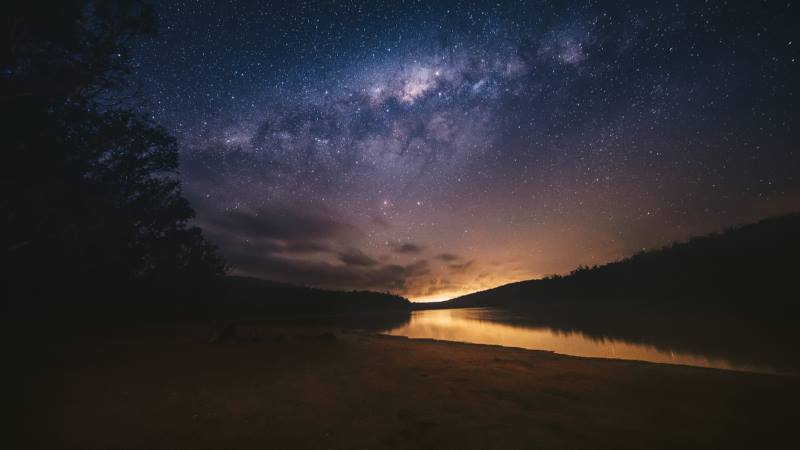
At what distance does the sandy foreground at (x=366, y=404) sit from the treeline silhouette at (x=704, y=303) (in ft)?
39.6

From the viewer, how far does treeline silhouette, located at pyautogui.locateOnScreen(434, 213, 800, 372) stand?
20741 millimetres

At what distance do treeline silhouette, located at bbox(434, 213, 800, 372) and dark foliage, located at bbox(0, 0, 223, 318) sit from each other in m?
31.0

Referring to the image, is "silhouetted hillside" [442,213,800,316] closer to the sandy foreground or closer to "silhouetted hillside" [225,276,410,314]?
the sandy foreground

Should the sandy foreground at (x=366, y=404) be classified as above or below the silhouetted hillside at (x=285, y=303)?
below

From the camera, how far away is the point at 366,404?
641 cm

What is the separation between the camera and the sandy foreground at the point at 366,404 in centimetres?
475

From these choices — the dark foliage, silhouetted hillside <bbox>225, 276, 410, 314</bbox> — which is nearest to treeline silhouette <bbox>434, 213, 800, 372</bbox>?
the dark foliage

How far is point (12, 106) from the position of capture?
11.6m

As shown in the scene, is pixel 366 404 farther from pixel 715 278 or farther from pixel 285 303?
pixel 715 278

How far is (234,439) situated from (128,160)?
22.5m

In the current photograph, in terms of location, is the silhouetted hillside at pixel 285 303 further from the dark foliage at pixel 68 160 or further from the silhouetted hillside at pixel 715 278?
the silhouetted hillside at pixel 715 278

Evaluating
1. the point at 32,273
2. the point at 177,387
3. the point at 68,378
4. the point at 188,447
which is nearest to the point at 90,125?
the point at 32,273

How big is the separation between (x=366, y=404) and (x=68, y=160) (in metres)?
18.0

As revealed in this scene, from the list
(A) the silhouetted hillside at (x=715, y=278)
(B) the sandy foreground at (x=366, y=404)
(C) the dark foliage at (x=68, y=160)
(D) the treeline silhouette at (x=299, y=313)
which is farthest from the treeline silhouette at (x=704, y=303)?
(C) the dark foliage at (x=68, y=160)
